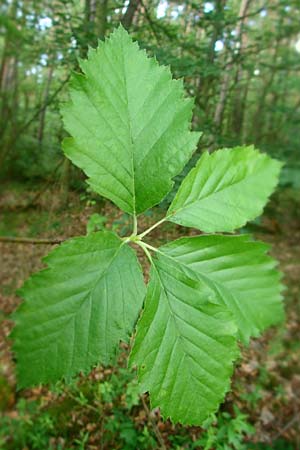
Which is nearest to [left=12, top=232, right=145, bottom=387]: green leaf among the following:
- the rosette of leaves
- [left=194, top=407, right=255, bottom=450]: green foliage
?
the rosette of leaves

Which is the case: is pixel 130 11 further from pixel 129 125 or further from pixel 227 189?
pixel 227 189

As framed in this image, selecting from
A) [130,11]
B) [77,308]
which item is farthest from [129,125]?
[130,11]

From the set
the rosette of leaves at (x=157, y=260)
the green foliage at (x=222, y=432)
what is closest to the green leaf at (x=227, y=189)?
the rosette of leaves at (x=157, y=260)

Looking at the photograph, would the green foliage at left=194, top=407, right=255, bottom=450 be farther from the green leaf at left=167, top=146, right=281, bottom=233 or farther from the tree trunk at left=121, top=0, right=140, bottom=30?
the tree trunk at left=121, top=0, right=140, bottom=30

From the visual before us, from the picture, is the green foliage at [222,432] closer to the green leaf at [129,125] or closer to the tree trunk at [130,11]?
the green leaf at [129,125]

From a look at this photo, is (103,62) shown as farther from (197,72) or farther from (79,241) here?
(197,72)

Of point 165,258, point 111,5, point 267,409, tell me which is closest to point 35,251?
point 111,5
